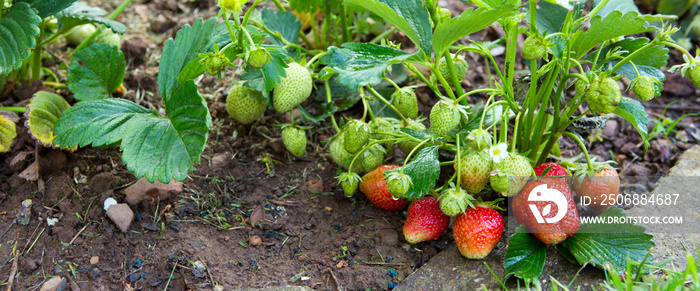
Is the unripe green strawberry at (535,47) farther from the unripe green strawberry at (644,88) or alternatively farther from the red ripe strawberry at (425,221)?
the red ripe strawberry at (425,221)

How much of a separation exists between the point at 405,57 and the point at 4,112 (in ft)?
4.92

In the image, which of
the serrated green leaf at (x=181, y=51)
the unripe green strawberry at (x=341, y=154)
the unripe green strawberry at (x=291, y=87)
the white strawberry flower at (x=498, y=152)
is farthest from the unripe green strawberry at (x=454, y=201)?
the serrated green leaf at (x=181, y=51)

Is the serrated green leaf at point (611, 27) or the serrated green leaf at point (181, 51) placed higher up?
the serrated green leaf at point (611, 27)

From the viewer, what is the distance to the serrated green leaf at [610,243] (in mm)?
Result: 1579

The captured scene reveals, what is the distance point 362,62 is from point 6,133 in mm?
1302

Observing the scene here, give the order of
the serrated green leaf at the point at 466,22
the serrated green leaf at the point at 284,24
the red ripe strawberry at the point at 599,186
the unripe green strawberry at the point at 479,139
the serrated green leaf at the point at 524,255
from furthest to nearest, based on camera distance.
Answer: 1. the serrated green leaf at the point at 284,24
2. the red ripe strawberry at the point at 599,186
3. the serrated green leaf at the point at 524,255
4. the unripe green strawberry at the point at 479,139
5. the serrated green leaf at the point at 466,22

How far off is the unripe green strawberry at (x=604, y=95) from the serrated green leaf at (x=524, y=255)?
0.44m

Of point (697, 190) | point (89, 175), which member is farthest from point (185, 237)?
point (697, 190)

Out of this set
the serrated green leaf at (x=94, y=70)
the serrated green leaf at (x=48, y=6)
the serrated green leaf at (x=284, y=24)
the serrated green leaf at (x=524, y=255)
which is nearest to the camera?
the serrated green leaf at (x=524, y=255)

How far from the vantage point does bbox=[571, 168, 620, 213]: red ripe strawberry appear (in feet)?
5.53

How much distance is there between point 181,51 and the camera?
70.8 inches

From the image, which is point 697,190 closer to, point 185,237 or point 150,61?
point 185,237

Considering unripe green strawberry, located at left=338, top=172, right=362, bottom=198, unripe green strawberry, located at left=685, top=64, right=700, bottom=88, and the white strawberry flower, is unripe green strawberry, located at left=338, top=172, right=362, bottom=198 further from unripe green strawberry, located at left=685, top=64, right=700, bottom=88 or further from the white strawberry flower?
unripe green strawberry, located at left=685, top=64, right=700, bottom=88

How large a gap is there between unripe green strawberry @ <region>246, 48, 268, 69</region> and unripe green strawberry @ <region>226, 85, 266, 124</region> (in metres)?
0.39
